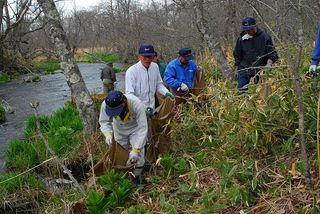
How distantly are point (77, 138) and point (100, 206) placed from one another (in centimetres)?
301

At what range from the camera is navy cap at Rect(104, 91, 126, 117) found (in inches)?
152

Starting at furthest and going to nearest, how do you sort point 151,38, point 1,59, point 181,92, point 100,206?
1. point 1,59
2. point 151,38
3. point 181,92
4. point 100,206

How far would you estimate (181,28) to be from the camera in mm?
16438

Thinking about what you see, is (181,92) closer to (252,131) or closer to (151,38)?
(252,131)

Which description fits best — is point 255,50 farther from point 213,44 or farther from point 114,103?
point 114,103

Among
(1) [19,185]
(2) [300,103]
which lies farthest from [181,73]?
(2) [300,103]

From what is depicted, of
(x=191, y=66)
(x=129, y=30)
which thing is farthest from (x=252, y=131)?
(x=129, y=30)

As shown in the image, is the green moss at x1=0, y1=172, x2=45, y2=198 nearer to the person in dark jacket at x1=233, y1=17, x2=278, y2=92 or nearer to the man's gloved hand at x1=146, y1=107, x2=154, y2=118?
the man's gloved hand at x1=146, y1=107, x2=154, y2=118

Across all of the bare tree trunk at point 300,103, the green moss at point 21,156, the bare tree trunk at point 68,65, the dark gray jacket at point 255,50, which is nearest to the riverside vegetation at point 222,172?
the bare tree trunk at point 300,103

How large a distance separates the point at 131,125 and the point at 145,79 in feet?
2.34

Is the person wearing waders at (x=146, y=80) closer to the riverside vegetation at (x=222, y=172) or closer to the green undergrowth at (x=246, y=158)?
the riverside vegetation at (x=222, y=172)

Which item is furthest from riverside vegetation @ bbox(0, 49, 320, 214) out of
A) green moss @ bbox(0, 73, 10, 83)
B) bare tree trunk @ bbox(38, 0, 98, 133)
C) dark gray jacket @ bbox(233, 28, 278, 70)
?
green moss @ bbox(0, 73, 10, 83)

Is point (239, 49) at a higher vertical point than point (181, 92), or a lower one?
higher

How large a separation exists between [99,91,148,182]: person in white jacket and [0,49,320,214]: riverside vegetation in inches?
10.4
